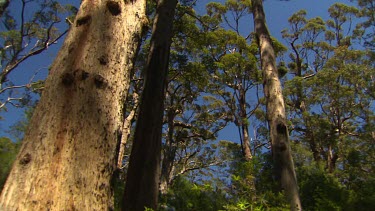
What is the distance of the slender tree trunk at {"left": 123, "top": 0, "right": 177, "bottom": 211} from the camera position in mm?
3309

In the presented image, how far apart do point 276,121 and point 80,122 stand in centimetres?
406

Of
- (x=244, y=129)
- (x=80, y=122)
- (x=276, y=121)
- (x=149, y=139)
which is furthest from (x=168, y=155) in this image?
(x=80, y=122)

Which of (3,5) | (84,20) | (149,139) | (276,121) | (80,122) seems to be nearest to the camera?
(80,122)

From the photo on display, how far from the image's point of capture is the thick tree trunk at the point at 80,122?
4.81 feet

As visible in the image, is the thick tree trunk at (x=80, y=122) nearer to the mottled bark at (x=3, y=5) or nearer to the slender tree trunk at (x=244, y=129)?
the slender tree trunk at (x=244, y=129)

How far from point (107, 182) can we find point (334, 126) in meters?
18.2

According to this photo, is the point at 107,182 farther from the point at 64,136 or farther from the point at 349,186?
the point at 349,186

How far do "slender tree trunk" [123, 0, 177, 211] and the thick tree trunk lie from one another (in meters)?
1.47

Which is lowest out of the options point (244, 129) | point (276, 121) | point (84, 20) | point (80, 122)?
point (80, 122)

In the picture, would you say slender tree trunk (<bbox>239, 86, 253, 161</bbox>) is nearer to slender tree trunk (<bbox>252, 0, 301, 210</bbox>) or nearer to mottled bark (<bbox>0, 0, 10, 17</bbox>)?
slender tree trunk (<bbox>252, 0, 301, 210</bbox>)

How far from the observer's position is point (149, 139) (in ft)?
11.8

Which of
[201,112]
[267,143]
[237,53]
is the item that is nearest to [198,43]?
[237,53]

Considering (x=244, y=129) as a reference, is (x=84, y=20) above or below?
below

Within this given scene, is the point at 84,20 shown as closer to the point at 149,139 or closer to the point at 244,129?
the point at 149,139
